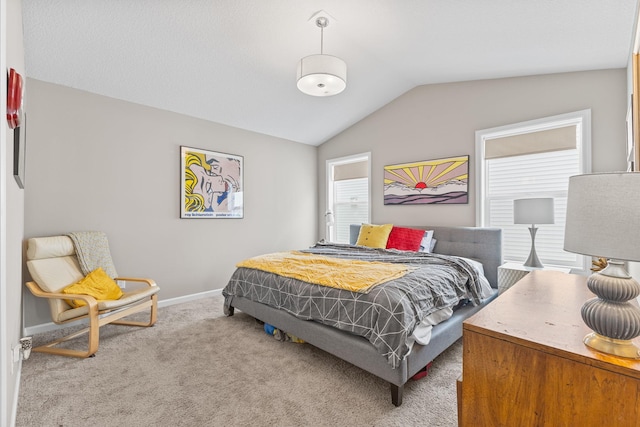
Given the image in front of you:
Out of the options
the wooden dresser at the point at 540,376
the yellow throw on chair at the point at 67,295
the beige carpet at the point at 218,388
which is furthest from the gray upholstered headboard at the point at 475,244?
the yellow throw on chair at the point at 67,295

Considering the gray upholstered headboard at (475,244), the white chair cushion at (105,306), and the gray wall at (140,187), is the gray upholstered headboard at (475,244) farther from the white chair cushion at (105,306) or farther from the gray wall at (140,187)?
the white chair cushion at (105,306)

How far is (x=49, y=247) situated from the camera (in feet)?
8.89

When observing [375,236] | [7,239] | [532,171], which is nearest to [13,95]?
[7,239]

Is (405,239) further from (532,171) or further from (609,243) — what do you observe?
(609,243)

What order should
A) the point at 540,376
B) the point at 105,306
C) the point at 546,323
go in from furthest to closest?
1. the point at 105,306
2. the point at 546,323
3. the point at 540,376

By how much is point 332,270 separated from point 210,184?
2413 millimetres

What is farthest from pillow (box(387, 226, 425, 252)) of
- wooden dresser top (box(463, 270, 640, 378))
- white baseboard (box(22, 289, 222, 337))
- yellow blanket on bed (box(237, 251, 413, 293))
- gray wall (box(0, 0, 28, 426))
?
gray wall (box(0, 0, 28, 426))

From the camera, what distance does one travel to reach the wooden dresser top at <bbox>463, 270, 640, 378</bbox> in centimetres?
86

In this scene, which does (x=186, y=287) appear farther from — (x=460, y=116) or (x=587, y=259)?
(x=587, y=259)

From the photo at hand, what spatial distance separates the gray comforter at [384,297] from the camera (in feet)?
5.90

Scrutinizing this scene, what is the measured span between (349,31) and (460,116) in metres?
1.88

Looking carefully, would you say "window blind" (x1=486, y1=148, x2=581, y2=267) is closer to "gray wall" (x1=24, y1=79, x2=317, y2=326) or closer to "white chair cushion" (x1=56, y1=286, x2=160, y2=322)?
"gray wall" (x1=24, y1=79, x2=317, y2=326)

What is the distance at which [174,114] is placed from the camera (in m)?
3.74

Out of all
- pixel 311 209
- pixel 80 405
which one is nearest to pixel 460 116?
pixel 311 209
